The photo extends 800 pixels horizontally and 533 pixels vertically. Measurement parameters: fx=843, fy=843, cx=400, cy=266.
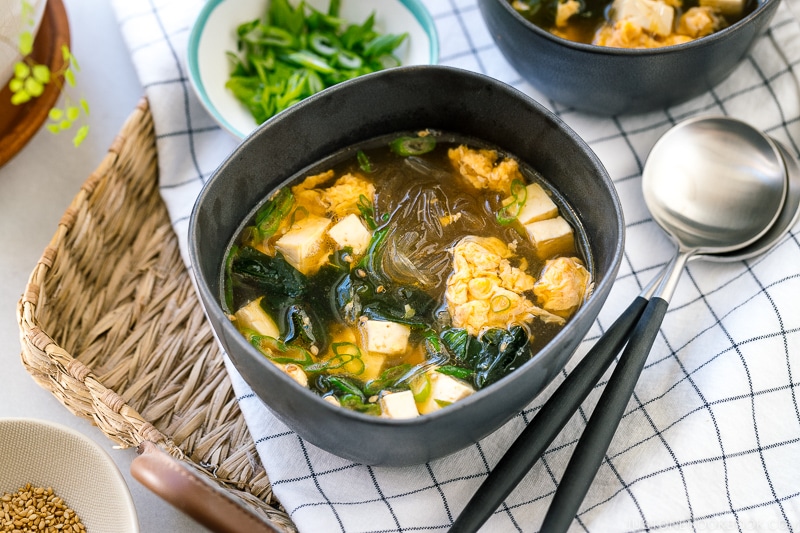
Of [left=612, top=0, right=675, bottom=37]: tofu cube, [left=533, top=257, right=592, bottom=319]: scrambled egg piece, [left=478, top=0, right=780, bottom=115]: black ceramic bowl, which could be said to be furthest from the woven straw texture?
[left=612, top=0, right=675, bottom=37]: tofu cube

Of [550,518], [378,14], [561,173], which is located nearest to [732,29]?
[561,173]

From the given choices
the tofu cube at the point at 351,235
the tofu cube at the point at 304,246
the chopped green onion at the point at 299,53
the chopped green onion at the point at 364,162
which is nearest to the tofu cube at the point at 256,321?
the tofu cube at the point at 304,246

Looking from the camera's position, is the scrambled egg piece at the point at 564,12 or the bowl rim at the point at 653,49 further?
the scrambled egg piece at the point at 564,12

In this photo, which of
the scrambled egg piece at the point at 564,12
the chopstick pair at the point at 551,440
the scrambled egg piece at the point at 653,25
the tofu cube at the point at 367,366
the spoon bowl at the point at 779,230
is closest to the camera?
the chopstick pair at the point at 551,440

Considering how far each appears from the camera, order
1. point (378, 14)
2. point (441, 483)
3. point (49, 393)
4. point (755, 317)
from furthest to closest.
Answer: point (378, 14) → point (49, 393) → point (755, 317) → point (441, 483)

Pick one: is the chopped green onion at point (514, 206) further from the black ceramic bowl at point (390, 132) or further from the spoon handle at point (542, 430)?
the spoon handle at point (542, 430)

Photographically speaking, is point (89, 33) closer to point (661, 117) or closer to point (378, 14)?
point (378, 14)
